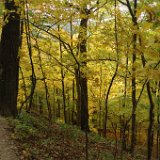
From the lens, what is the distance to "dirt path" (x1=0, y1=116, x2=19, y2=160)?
7297mm

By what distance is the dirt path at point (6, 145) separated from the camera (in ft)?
23.9

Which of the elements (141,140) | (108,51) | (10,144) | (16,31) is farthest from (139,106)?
(141,140)

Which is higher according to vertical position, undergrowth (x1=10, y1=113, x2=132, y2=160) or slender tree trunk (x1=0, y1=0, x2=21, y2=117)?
slender tree trunk (x1=0, y1=0, x2=21, y2=117)

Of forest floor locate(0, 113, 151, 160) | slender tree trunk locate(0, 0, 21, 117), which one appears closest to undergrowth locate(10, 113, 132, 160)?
forest floor locate(0, 113, 151, 160)

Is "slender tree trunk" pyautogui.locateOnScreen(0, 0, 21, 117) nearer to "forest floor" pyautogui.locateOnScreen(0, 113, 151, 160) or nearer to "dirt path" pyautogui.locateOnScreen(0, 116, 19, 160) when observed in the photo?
"forest floor" pyautogui.locateOnScreen(0, 113, 151, 160)

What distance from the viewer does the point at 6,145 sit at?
7898mm

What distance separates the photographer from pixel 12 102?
429 inches

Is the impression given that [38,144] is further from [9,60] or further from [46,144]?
[9,60]

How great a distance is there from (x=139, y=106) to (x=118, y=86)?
29.5ft

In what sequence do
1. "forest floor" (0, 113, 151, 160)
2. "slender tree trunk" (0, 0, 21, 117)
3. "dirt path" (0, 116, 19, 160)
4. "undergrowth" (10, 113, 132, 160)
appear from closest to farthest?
1. "dirt path" (0, 116, 19, 160)
2. "forest floor" (0, 113, 151, 160)
3. "undergrowth" (10, 113, 132, 160)
4. "slender tree trunk" (0, 0, 21, 117)

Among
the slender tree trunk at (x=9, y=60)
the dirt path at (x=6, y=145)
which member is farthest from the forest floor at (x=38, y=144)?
the slender tree trunk at (x=9, y=60)

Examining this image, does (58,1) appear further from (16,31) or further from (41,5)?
(16,31)

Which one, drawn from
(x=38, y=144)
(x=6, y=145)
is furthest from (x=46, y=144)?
(x=6, y=145)

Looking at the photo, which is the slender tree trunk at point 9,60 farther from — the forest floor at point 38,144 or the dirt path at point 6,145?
the dirt path at point 6,145
